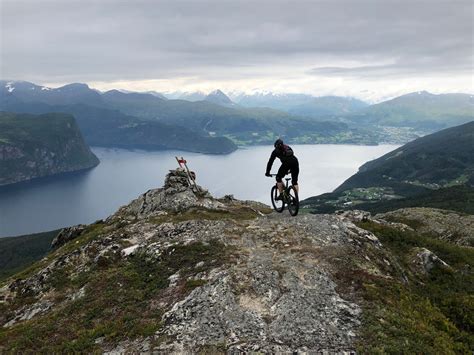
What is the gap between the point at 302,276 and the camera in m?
21.6

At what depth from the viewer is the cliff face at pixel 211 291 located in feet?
56.4

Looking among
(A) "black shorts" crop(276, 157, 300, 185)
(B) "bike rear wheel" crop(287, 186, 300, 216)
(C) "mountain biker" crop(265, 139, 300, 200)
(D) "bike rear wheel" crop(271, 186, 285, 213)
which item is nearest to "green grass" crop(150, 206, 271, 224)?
(D) "bike rear wheel" crop(271, 186, 285, 213)

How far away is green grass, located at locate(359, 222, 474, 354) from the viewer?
16.1 m

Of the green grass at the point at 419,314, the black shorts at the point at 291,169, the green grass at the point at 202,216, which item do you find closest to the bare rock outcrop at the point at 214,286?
the green grass at the point at 202,216

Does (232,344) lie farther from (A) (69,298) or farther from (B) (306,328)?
(A) (69,298)

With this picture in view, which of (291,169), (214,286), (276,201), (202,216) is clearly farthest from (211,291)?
(202,216)

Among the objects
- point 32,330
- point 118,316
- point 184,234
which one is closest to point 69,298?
point 32,330

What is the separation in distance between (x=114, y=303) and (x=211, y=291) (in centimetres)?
605

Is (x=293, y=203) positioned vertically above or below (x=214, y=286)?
above

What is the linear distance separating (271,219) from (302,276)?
10.2 m

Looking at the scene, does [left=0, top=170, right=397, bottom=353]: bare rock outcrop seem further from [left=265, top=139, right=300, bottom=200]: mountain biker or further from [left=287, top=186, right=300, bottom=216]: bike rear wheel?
[left=265, top=139, right=300, bottom=200]: mountain biker

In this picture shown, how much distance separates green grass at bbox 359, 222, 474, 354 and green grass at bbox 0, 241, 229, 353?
31.3 feet

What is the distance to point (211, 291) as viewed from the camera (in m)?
20.5

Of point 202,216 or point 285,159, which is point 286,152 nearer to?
point 285,159
